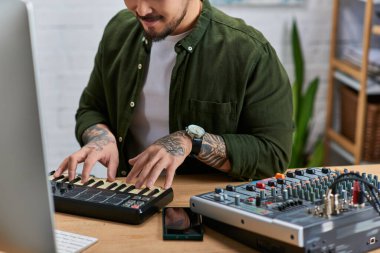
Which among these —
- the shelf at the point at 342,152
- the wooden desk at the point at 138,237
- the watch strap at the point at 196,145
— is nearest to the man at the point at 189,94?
the watch strap at the point at 196,145

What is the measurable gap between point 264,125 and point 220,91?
0.51 ft

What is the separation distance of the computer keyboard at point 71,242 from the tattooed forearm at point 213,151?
40cm

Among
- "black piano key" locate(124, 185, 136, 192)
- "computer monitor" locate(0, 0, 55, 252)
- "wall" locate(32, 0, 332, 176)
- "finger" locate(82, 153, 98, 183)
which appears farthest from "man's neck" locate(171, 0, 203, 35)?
"wall" locate(32, 0, 332, 176)

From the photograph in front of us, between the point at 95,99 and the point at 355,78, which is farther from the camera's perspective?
the point at 355,78

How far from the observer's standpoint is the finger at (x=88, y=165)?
1391 mm

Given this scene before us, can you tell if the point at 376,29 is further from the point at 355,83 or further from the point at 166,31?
the point at 166,31

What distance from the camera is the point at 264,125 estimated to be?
163cm

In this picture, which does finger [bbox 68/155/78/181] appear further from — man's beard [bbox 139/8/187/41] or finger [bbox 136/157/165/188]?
man's beard [bbox 139/8/187/41]

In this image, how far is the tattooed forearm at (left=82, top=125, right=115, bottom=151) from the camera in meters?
1.58

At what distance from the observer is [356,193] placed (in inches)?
45.4

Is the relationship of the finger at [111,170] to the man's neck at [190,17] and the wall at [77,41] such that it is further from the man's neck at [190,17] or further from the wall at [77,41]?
the wall at [77,41]

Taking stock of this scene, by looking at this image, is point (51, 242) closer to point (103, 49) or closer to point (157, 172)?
point (157, 172)

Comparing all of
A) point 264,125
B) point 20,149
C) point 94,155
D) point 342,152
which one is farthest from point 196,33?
point 342,152

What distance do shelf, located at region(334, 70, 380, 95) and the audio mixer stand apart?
1642 mm
